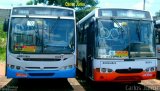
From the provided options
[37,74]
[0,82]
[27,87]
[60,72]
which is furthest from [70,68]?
[0,82]

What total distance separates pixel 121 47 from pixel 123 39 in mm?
317

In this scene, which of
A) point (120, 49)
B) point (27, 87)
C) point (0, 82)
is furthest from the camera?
point (0, 82)

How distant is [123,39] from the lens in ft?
43.1

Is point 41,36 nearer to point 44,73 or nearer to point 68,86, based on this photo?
point 44,73

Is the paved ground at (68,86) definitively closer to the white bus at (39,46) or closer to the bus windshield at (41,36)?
the white bus at (39,46)

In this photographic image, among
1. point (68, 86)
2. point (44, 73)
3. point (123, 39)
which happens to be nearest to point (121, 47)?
point (123, 39)

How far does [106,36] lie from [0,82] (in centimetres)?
599

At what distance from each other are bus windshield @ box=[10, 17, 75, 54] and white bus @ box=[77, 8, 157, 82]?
101 cm

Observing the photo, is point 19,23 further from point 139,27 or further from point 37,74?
point 139,27

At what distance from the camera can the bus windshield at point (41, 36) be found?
44.0ft

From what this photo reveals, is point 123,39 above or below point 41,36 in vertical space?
below

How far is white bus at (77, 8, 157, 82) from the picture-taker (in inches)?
508

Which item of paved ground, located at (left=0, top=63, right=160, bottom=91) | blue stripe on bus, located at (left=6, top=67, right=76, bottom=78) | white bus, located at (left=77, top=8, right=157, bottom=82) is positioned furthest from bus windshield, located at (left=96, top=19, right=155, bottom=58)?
paved ground, located at (left=0, top=63, right=160, bottom=91)

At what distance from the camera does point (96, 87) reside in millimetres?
15047
